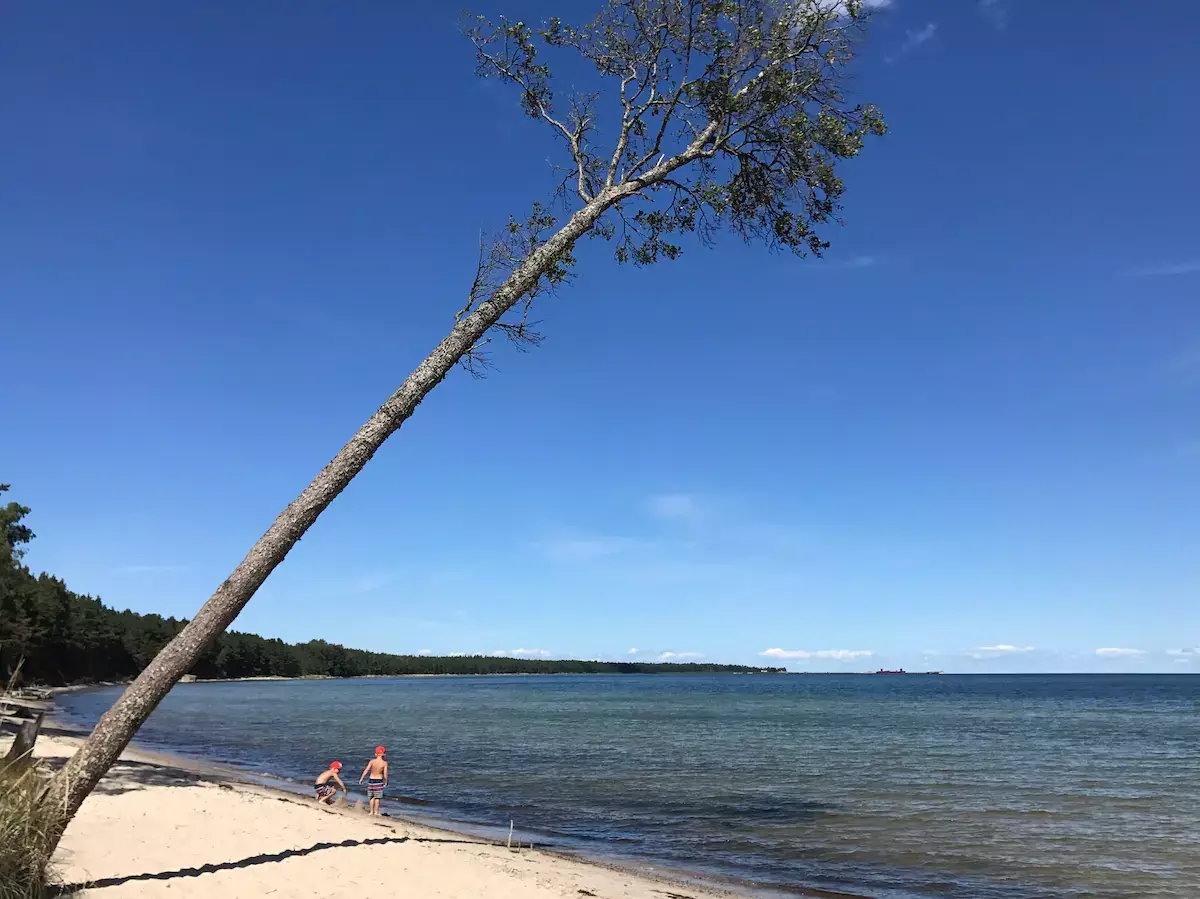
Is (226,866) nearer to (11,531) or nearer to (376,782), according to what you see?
(376,782)

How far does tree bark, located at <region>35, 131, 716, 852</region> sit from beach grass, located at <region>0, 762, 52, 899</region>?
175 mm

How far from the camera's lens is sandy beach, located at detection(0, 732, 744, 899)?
9.35 m

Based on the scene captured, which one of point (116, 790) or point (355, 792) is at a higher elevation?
point (116, 790)

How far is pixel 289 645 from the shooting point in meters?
197

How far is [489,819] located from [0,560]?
5119cm

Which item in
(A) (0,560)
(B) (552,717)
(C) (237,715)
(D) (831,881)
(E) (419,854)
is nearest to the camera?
(E) (419,854)

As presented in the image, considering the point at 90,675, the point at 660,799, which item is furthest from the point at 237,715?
the point at 90,675

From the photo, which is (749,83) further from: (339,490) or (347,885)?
(347,885)

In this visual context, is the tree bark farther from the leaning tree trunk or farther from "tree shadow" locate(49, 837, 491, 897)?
"tree shadow" locate(49, 837, 491, 897)

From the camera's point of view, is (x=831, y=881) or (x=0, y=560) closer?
(x=831, y=881)

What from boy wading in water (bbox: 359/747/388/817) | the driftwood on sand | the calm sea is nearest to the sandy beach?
the driftwood on sand

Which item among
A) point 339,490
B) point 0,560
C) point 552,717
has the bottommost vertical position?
point 552,717

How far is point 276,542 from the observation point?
8.64 metres

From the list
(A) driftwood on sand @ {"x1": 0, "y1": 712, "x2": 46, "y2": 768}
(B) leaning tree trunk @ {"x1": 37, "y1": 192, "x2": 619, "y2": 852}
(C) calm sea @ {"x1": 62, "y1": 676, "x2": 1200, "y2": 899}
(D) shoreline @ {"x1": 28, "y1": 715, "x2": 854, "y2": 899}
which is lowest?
(C) calm sea @ {"x1": 62, "y1": 676, "x2": 1200, "y2": 899}
